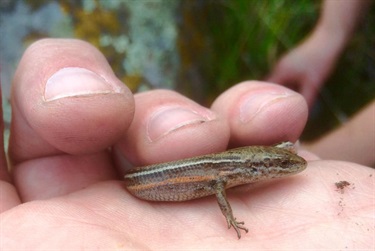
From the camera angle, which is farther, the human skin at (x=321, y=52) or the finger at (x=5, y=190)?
the human skin at (x=321, y=52)

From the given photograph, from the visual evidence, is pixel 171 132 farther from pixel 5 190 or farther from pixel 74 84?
pixel 5 190

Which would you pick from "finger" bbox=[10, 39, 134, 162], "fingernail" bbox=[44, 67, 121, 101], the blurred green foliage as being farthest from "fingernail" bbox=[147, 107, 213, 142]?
the blurred green foliage

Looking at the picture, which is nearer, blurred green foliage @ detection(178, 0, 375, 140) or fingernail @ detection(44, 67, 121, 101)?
fingernail @ detection(44, 67, 121, 101)

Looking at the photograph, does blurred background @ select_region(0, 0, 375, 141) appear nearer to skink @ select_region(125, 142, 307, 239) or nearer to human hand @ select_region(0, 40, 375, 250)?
human hand @ select_region(0, 40, 375, 250)

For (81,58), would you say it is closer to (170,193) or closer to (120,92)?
(120,92)

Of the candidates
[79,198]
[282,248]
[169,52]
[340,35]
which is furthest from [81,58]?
[340,35]

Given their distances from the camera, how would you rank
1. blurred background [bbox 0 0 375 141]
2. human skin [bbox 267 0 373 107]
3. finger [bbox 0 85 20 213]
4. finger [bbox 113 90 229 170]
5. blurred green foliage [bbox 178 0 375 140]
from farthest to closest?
1. blurred green foliage [bbox 178 0 375 140]
2. human skin [bbox 267 0 373 107]
3. blurred background [bbox 0 0 375 141]
4. finger [bbox 113 90 229 170]
5. finger [bbox 0 85 20 213]

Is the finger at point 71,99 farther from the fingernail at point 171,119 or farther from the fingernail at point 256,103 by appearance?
the fingernail at point 256,103

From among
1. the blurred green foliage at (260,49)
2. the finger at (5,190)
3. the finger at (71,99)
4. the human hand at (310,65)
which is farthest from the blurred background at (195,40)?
the finger at (71,99)
